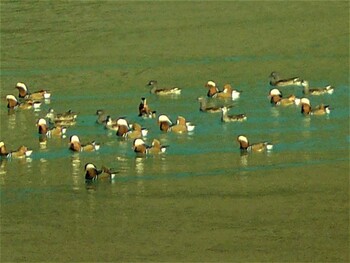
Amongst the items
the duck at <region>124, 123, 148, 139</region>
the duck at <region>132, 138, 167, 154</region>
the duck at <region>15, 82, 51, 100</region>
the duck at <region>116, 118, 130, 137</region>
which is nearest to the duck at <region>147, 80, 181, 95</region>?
the duck at <region>15, 82, 51, 100</region>

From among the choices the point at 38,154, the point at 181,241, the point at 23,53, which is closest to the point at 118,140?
the point at 38,154

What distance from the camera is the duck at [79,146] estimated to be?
19.1 metres

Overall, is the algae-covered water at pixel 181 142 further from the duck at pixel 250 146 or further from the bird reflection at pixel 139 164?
the duck at pixel 250 146

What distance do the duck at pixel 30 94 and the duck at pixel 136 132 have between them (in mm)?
2903

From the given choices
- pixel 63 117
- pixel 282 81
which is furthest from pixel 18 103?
pixel 282 81

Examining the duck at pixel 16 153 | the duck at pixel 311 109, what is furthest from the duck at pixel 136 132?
the duck at pixel 311 109

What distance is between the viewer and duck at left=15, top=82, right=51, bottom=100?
22391 mm

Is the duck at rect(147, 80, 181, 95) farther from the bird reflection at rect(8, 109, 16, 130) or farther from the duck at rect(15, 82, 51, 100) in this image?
the bird reflection at rect(8, 109, 16, 130)

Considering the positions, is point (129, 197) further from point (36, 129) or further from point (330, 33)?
point (330, 33)

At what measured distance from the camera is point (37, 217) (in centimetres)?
1652

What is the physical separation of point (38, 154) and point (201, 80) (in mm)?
4793

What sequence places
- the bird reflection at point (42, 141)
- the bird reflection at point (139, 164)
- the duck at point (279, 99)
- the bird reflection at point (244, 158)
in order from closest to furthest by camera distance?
1. the bird reflection at point (139, 164)
2. the bird reflection at point (244, 158)
3. the bird reflection at point (42, 141)
4. the duck at point (279, 99)

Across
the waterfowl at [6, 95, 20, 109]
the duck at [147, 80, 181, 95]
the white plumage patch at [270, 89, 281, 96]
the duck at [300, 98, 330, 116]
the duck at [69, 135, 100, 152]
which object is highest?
the duck at [147, 80, 181, 95]

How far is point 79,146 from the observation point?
62.8 feet
